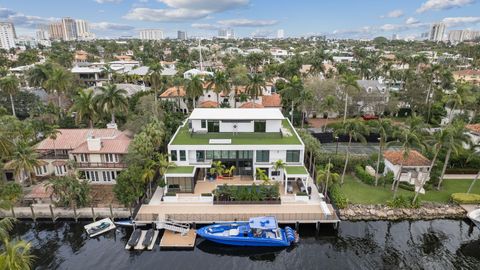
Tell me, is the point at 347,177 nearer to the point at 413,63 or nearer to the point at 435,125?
the point at 435,125

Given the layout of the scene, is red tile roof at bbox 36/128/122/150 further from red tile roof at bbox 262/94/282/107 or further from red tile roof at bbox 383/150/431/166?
red tile roof at bbox 383/150/431/166

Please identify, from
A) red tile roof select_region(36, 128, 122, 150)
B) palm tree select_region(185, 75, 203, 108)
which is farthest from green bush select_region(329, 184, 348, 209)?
palm tree select_region(185, 75, 203, 108)

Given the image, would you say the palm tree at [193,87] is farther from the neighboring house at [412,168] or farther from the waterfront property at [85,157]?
the neighboring house at [412,168]

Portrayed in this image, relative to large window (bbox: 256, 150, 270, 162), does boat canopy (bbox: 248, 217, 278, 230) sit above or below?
below

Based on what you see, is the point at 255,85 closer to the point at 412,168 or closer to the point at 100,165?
the point at 412,168

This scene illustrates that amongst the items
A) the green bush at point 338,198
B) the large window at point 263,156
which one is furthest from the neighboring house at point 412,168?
the large window at point 263,156

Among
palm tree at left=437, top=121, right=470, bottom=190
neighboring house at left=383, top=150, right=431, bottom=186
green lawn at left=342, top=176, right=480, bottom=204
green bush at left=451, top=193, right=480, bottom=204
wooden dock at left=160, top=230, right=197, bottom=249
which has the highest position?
palm tree at left=437, top=121, right=470, bottom=190

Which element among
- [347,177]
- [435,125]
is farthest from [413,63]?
[347,177]
